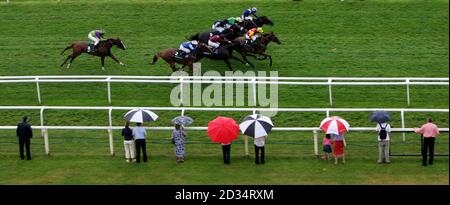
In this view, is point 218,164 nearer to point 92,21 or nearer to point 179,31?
point 179,31

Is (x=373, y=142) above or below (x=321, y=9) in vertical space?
below

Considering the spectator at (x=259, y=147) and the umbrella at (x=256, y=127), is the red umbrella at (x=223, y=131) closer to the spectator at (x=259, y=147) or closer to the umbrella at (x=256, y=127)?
the umbrella at (x=256, y=127)

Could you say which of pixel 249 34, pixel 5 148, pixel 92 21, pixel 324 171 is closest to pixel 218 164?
pixel 324 171

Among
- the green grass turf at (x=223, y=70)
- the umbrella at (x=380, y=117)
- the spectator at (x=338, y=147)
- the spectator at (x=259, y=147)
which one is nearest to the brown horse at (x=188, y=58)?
the green grass turf at (x=223, y=70)

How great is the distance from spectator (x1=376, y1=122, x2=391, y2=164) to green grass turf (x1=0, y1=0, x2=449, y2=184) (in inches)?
8.4

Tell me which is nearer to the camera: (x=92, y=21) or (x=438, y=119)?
(x=438, y=119)

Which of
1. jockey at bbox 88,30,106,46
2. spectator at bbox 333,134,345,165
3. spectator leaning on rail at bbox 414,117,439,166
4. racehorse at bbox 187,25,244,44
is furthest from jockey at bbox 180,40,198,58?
spectator leaning on rail at bbox 414,117,439,166

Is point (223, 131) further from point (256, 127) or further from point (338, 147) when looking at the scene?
point (338, 147)

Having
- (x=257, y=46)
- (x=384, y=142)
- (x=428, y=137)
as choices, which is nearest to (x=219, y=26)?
(x=257, y=46)

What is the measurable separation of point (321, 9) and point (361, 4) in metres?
1.47

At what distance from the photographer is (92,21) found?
2336 centimetres

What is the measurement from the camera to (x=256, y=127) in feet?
43.2

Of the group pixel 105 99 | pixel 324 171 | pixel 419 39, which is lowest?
pixel 324 171

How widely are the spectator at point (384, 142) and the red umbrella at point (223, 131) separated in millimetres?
2629
